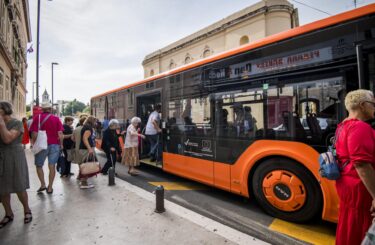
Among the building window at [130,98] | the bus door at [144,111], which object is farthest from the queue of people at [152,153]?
the building window at [130,98]

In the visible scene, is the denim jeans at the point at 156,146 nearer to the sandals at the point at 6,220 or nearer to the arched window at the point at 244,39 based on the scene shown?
the sandals at the point at 6,220

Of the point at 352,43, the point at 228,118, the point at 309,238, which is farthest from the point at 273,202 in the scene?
the point at 352,43

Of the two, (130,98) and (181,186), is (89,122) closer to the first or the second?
(130,98)

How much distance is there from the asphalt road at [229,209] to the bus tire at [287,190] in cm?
20

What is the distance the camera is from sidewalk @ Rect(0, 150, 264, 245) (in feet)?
9.82

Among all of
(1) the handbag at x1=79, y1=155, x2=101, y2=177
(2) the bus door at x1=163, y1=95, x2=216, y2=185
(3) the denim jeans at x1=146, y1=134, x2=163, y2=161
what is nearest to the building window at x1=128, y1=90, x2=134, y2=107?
(3) the denim jeans at x1=146, y1=134, x2=163, y2=161

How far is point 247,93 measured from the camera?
3.88 metres

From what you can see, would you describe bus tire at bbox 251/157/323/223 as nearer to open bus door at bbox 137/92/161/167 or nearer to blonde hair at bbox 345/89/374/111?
blonde hair at bbox 345/89/374/111

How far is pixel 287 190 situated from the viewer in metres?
3.38

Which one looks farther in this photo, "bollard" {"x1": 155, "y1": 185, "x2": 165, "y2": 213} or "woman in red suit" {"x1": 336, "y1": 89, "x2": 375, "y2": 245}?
"bollard" {"x1": 155, "y1": 185, "x2": 165, "y2": 213}

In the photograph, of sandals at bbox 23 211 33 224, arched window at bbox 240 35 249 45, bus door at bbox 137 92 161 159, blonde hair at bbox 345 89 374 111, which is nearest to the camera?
blonde hair at bbox 345 89 374 111

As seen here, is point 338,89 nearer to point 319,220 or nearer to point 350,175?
point 350,175

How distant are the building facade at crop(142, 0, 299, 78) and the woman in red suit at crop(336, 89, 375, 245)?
17.6 meters

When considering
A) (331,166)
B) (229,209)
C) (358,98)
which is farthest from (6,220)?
(358,98)
